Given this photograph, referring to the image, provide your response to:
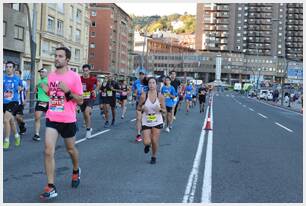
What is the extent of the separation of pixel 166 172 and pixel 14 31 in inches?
1353

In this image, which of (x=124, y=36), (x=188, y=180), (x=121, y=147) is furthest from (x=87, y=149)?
(x=124, y=36)

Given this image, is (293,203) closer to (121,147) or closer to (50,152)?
(50,152)

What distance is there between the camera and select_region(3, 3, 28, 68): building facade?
3738 centimetres

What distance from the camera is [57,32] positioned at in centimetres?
5253

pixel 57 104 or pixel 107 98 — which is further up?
pixel 57 104

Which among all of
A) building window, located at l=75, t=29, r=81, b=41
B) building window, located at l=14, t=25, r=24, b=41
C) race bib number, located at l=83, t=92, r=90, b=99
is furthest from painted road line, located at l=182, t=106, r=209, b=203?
building window, located at l=75, t=29, r=81, b=41

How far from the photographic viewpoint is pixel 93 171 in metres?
7.13

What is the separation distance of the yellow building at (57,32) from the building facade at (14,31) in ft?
5.01

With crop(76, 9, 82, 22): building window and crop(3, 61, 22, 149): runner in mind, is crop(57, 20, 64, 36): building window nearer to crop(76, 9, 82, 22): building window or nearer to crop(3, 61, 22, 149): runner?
crop(76, 9, 82, 22): building window

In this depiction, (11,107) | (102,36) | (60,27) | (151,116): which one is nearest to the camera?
(151,116)

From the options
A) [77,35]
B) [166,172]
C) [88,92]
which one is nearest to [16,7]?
[77,35]

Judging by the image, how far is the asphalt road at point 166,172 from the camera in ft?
18.8

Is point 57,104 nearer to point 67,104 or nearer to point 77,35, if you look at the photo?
point 67,104

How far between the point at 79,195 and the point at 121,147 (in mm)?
4282
